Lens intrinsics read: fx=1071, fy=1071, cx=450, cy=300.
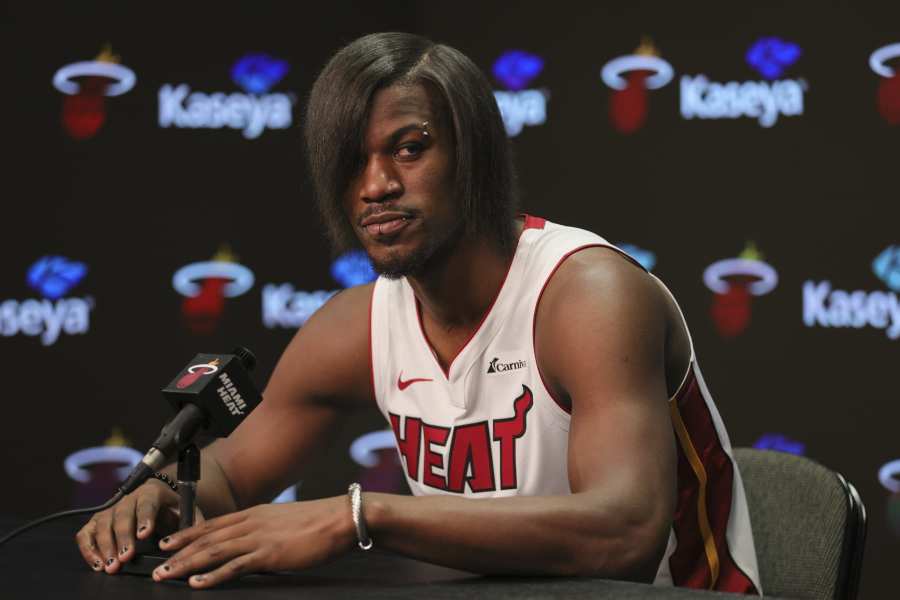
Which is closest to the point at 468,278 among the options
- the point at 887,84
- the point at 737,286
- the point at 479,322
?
the point at 479,322

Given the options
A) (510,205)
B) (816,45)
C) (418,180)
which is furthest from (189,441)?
(816,45)

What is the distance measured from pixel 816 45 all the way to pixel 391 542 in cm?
268

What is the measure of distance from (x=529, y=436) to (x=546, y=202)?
2.15 meters

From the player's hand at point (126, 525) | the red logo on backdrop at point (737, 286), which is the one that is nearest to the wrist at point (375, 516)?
the player's hand at point (126, 525)

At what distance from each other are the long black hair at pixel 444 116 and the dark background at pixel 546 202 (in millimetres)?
1848

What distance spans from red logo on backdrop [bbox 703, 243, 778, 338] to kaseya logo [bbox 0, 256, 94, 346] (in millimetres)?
1923

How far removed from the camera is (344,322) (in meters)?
1.77

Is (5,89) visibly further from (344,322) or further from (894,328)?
(894,328)

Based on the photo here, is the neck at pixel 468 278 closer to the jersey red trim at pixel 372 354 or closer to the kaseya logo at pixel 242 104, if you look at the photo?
the jersey red trim at pixel 372 354

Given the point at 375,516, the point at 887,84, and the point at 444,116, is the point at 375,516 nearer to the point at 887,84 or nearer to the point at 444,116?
the point at 444,116

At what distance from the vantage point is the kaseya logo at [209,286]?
3367 mm

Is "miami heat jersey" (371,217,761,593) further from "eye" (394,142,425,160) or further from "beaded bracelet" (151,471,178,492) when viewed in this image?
"beaded bracelet" (151,471,178,492)

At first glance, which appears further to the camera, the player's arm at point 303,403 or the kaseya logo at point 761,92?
the kaseya logo at point 761,92

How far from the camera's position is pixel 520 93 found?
3594mm
